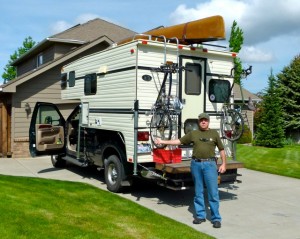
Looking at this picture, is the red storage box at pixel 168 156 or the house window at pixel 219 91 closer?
the red storage box at pixel 168 156

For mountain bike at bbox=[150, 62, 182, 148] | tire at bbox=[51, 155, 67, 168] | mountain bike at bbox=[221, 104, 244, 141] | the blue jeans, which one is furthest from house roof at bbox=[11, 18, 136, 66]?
the blue jeans

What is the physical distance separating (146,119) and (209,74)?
190 centimetres

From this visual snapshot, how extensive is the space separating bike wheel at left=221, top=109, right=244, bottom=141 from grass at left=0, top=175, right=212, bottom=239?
108 inches

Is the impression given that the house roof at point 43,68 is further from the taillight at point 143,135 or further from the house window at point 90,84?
the taillight at point 143,135

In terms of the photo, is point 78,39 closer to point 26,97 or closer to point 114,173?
point 26,97

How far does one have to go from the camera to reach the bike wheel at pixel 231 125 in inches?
346

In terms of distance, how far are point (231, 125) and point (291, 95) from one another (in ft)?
62.2

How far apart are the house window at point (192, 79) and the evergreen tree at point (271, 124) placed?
45.8ft

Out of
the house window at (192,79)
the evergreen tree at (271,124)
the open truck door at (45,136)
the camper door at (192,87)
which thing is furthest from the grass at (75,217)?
the evergreen tree at (271,124)

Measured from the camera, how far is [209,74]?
872 centimetres

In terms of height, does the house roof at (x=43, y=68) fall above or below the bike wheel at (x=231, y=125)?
above

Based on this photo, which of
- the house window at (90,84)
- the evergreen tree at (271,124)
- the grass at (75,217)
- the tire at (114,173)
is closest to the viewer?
the grass at (75,217)

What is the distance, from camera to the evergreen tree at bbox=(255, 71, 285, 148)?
21.4 meters

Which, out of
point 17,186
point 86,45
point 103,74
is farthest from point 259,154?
point 17,186
